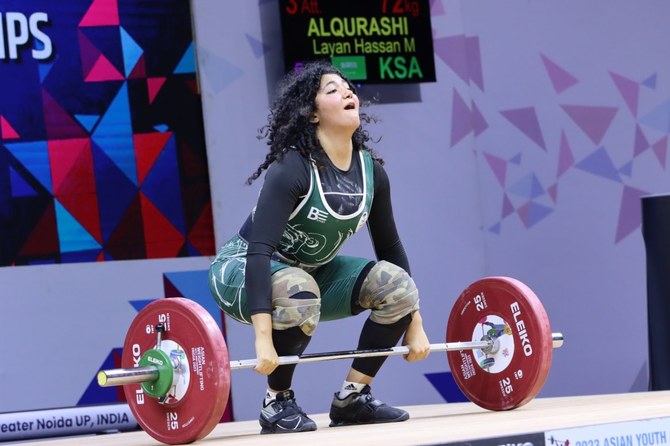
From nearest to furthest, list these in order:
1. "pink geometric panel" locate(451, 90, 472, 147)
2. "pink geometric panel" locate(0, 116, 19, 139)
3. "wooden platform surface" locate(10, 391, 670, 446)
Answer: "wooden platform surface" locate(10, 391, 670, 446)
"pink geometric panel" locate(0, 116, 19, 139)
"pink geometric panel" locate(451, 90, 472, 147)

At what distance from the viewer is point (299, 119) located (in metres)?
2.85

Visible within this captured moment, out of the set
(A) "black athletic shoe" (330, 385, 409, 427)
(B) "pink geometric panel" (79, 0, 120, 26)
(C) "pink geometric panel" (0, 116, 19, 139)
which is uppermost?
(B) "pink geometric panel" (79, 0, 120, 26)

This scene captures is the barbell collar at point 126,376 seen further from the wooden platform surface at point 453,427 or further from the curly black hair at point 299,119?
the curly black hair at point 299,119

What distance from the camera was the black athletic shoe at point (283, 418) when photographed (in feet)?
8.75

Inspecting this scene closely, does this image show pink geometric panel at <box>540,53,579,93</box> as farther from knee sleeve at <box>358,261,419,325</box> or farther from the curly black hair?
knee sleeve at <box>358,261,419,325</box>

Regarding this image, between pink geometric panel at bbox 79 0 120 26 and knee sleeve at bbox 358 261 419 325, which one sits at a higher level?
pink geometric panel at bbox 79 0 120 26

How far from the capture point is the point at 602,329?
5.57 m

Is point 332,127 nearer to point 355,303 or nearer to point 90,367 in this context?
point 355,303

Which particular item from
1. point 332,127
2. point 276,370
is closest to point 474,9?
point 332,127

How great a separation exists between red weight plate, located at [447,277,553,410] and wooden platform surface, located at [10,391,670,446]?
0.06 m

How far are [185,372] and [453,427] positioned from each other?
0.63 metres

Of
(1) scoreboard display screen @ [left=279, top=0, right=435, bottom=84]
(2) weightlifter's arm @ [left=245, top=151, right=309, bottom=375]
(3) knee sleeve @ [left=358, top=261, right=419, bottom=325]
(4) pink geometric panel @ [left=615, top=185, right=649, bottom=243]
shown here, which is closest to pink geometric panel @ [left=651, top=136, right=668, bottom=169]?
(4) pink geometric panel @ [left=615, top=185, right=649, bottom=243]

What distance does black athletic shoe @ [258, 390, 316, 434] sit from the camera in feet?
8.75

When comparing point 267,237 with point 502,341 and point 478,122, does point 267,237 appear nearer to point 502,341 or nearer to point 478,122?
point 502,341
